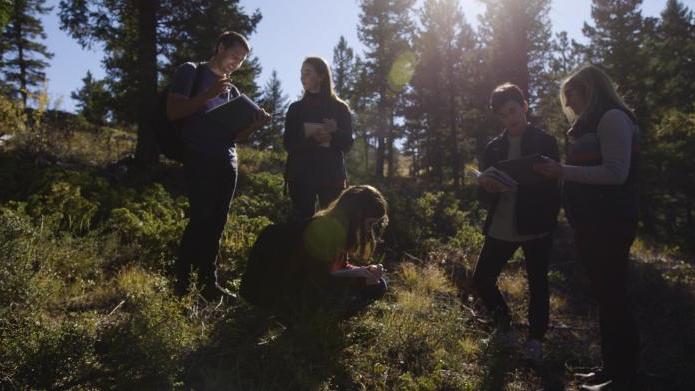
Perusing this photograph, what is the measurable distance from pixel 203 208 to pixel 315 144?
1.15 meters

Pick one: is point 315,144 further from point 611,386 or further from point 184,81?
point 611,386

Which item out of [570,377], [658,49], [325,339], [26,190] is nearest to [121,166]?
[26,190]

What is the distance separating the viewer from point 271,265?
10.9ft

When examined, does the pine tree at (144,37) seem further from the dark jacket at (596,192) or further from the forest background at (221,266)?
the dark jacket at (596,192)

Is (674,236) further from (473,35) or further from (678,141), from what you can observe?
(473,35)

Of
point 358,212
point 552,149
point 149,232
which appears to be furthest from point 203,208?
point 552,149

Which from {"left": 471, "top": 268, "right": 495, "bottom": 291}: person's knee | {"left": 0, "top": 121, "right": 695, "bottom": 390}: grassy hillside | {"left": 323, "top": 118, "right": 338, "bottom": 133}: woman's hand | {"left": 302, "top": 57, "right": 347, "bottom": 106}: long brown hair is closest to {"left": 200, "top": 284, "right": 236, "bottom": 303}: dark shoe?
{"left": 0, "top": 121, "right": 695, "bottom": 390}: grassy hillside

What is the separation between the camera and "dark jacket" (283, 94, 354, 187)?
425cm

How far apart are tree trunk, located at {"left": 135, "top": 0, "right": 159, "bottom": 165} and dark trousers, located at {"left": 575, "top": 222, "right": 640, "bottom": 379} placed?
902cm

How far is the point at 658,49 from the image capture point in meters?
22.1

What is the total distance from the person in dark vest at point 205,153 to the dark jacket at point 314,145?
23.1 inches

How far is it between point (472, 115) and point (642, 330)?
19.2 m

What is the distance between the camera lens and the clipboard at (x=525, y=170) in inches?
136

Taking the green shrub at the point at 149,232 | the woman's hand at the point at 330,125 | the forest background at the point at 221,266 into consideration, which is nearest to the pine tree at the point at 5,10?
the forest background at the point at 221,266
